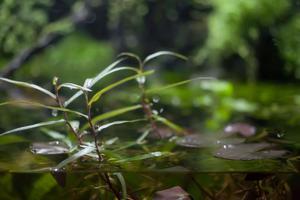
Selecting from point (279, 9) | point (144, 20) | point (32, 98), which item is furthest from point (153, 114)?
point (279, 9)

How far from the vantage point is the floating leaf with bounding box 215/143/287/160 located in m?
0.61

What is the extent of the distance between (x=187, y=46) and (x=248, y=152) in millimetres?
840

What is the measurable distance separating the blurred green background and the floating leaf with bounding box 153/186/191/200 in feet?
1.69

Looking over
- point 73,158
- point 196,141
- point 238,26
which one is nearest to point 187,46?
point 238,26

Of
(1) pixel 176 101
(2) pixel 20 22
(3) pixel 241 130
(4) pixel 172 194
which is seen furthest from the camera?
(1) pixel 176 101

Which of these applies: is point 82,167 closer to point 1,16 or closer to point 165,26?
point 1,16

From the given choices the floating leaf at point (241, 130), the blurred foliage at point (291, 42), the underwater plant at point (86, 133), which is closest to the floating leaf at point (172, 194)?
the underwater plant at point (86, 133)

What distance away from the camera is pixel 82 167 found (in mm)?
574

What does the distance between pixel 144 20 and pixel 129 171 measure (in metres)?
0.81

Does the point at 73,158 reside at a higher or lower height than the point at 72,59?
lower

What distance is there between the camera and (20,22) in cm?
105

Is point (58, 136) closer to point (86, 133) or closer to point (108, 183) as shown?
point (86, 133)

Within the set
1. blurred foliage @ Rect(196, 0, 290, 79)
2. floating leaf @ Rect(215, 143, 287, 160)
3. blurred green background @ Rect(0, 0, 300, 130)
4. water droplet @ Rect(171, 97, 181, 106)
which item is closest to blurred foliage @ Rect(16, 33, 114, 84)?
blurred green background @ Rect(0, 0, 300, 130)

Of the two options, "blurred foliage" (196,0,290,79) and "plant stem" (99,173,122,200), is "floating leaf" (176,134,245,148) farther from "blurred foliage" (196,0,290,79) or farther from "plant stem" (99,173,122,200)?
"blurred foliage" (196,0,290,79)
